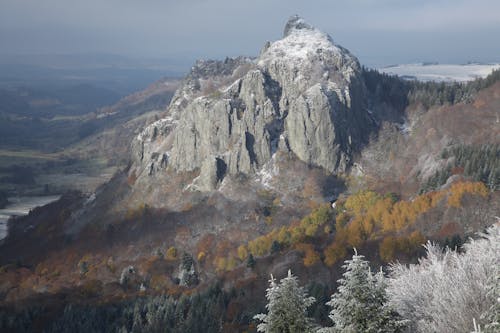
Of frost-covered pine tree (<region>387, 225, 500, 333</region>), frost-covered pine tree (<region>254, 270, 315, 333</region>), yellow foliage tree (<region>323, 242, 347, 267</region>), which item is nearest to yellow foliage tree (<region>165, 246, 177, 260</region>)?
yellow foliage tree (<region>323, 242, 347, 267</region>)

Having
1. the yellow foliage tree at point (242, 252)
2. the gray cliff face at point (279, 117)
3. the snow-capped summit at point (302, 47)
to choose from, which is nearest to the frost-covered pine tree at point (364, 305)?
the yellow foliage tree at point (242, 252)

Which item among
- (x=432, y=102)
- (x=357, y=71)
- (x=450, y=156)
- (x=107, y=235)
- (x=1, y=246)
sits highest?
(x=357, y=71)

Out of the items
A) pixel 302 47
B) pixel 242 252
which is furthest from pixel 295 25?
pixel 242 252

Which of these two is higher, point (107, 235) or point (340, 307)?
point (340, 307)

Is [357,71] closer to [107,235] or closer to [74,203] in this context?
[107,235]

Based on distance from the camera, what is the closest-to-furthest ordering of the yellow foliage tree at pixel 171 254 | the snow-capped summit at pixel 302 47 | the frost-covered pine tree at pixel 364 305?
the frost-covered pine tree at pixel 364 305, the yellow foliage tree at pixel 171 254, the snow-capped summit at pixel 302 47

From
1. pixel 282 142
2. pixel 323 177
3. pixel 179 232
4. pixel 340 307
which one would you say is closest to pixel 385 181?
pixel 323 177

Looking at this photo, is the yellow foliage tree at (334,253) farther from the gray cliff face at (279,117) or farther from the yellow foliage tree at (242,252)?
the gray cliff face at (279,117)
